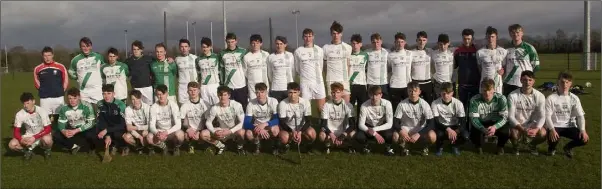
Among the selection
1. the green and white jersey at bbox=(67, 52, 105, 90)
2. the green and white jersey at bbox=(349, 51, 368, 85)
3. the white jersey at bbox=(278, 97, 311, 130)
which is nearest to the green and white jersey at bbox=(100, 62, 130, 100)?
the green and white jersey at bbox=(67, 52, 105, 90)

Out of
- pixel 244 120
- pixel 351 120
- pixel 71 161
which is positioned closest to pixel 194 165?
pixel 244 120

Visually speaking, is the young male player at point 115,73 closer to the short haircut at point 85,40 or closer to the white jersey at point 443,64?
the short haircut at point 85,40

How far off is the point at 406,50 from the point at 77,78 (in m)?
5.35

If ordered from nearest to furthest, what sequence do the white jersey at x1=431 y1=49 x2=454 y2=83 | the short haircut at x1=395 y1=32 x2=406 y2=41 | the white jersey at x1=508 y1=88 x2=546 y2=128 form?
the white jersey at x1=508 y1=88 x2=546 y2=128 < the white jersey at x1=431 y1=49 x2=454 y2=83 < the short haircut at x1=395 y1=32 x2=406 y2=41

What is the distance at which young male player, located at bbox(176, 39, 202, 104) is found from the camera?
24.0 feet

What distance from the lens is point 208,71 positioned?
7238 millimetres

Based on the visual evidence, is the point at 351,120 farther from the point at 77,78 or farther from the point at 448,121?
the point at 77,78

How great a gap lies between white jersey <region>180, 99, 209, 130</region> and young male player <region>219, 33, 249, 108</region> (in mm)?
733

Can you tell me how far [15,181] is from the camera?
206 inches

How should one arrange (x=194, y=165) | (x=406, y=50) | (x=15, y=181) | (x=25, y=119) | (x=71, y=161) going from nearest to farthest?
1. (x=15, y=181)
2. (x=194, y=165)
3. (x=71, y=161)
4. (x=25, y=119)
5. (x=406, y=50)

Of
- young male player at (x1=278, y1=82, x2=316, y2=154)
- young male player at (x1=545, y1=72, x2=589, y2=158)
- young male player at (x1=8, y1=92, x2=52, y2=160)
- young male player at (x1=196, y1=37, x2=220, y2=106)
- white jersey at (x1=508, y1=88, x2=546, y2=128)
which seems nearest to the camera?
young male player at (x1=545, y1=72, x2=589, y2=158)

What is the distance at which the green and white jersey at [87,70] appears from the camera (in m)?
7.16

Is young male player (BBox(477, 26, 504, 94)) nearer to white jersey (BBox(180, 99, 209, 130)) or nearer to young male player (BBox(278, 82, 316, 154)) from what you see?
young male player (BBox(278, 82, 316, 154))

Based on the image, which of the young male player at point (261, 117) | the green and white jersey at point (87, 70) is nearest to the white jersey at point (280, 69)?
the young male player at point (261, 117)
